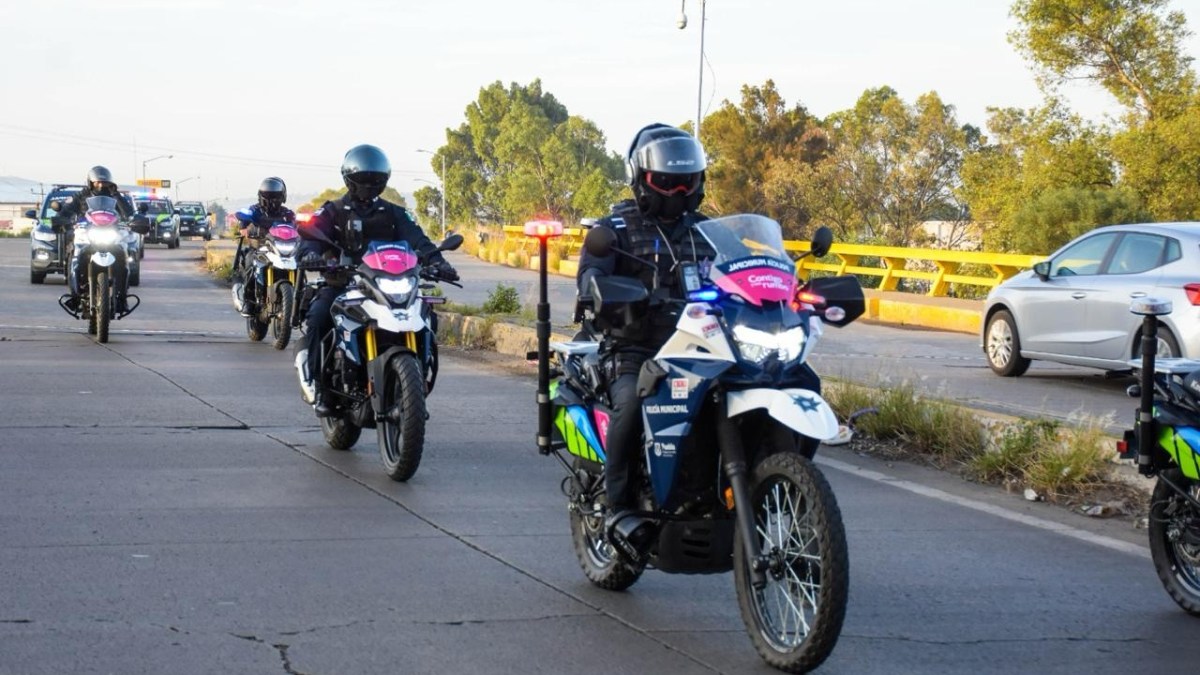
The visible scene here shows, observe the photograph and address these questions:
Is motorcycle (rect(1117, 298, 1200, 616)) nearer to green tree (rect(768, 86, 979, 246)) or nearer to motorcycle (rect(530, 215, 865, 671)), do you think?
motorcycle (rect(530, 215, 865, 671))

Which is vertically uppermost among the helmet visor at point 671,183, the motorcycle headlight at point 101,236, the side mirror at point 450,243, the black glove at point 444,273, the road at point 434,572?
the helmet visor at point 671,183

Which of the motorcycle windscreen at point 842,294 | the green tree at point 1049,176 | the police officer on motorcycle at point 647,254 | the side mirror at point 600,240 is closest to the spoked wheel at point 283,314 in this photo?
the police officer on motorcycle at point 647,254

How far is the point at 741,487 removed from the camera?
5484 mm

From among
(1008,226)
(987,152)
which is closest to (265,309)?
(1008,226)

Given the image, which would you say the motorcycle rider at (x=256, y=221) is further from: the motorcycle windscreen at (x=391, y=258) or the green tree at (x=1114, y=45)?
the green tree at (x=1114, y=45)

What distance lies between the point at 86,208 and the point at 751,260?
50.2ft

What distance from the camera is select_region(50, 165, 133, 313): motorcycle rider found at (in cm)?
1817

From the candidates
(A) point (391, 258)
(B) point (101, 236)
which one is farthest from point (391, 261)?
(B) point (101, 236)

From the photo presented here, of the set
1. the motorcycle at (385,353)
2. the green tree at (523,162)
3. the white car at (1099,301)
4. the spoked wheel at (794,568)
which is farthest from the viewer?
the green tree at (523,162)

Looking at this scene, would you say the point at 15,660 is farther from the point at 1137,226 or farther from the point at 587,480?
the point at 1137,226

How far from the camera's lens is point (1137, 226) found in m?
14.2

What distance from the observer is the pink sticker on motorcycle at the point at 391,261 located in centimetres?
957

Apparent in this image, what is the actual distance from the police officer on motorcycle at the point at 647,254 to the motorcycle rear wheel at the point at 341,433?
412 cm

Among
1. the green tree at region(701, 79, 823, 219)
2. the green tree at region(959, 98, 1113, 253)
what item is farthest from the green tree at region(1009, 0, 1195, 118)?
the green tree at region(701, 79, 823, 219)
